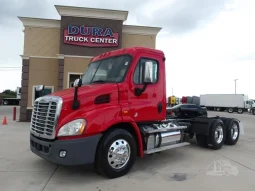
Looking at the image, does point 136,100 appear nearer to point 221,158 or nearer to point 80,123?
point 80,123

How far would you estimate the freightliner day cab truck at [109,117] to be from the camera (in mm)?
4797

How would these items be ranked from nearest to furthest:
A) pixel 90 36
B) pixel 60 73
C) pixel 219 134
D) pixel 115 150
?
pixel 115 150
pixel 219 134
pixel 60 73
pixel 90 36

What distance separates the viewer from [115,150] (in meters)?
5.21

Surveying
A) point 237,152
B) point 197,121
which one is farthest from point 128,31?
point 237,152

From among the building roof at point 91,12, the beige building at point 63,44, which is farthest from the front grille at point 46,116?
the building roof at point 91,12

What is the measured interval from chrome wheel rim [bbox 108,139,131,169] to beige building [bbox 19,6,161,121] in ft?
40.8

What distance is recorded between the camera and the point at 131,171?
227 inches

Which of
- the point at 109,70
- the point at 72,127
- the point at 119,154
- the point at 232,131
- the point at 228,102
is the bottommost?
the point at 119,154

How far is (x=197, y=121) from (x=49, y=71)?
479 inches

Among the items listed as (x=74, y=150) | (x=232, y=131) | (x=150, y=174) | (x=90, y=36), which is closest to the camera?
(x=74, y=150)

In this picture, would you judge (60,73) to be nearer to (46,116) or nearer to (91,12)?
(91,12)

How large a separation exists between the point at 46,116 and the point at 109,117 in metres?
1.27

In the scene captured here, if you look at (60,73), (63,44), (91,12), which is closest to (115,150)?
(60,73)

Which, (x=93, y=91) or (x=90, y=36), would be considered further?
(x=90, y=36)
